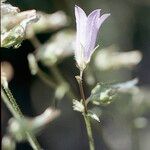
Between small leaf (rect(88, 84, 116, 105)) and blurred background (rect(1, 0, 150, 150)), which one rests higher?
small leaf (rect(88, 84, 116, 105))

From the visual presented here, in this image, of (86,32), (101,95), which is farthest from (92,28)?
(101,95)

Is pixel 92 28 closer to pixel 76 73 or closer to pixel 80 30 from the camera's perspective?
pixel 80 30

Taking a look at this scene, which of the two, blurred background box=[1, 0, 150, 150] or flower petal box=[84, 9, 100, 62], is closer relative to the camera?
flower petal box=[84, 9, 100, 62]

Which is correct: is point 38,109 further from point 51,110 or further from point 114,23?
point 51,110

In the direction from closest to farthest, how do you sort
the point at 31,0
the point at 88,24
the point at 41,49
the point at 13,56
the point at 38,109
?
the point at 88,24, the point at 41,49, the point at 38,109, the point at 31,0, the point at 13,56

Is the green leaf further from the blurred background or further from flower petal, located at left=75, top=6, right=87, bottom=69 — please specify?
the blurred background

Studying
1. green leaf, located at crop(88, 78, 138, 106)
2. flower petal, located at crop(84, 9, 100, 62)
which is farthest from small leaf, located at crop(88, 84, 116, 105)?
flower petal, located at crop(84, 9, 100, 62)

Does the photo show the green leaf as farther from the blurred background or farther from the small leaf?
the blurred background

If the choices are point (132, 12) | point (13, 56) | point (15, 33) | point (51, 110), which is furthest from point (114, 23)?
point (15, 33)

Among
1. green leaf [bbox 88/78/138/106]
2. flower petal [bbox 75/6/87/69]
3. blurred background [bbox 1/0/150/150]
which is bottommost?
blurred background [bbox 1/0/150/150]
